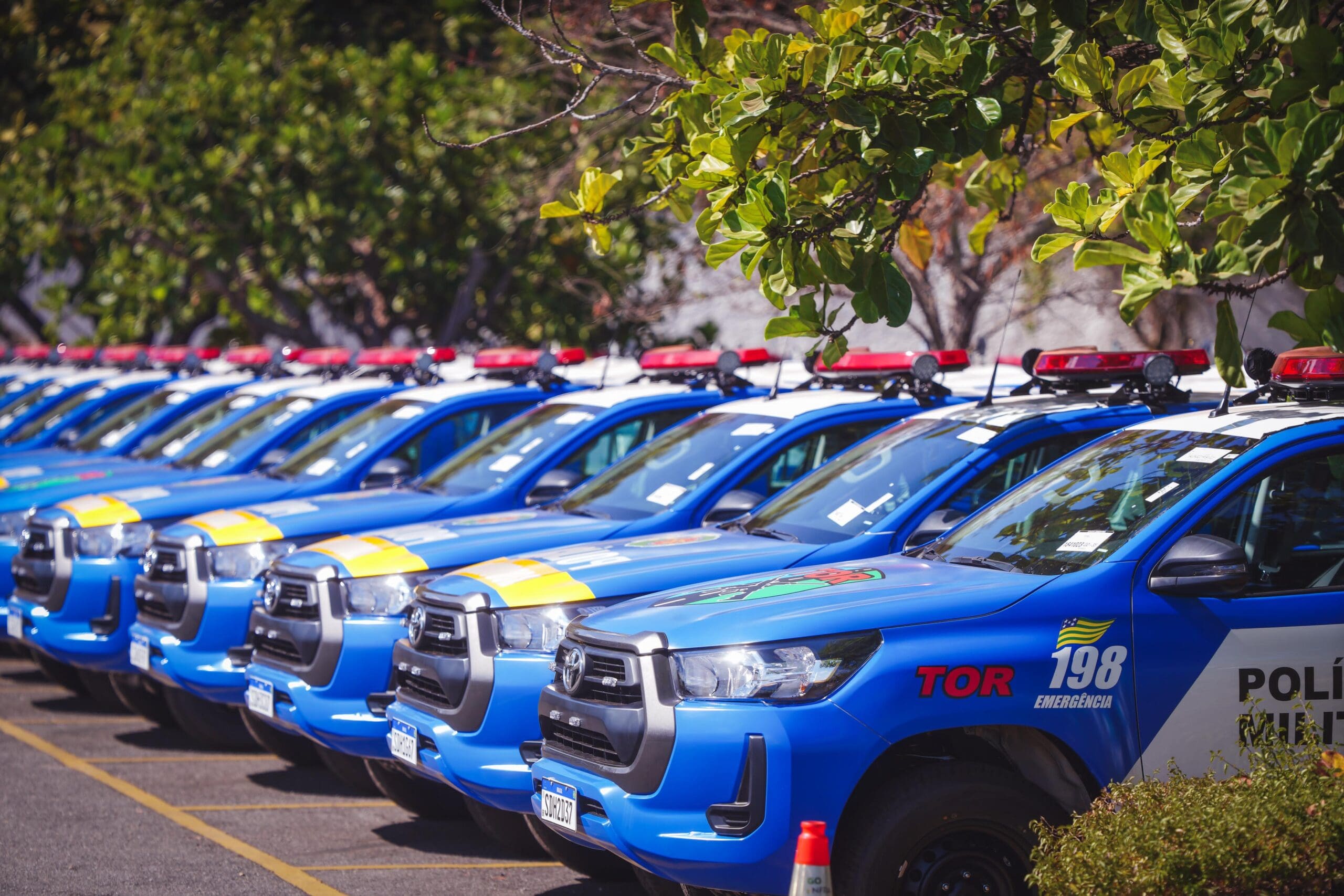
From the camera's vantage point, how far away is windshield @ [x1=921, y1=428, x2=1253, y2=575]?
5051mm

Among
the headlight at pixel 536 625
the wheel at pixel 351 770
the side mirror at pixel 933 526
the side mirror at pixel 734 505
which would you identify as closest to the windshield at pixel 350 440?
the wheel at pixel 351 770

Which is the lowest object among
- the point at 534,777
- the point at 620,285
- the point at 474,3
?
the point at 534,777

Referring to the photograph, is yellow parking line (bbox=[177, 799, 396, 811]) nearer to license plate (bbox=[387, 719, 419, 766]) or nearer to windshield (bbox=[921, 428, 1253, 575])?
license plate (bbox=[387, 719, 419, 766])

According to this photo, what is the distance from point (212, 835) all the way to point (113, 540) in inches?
112

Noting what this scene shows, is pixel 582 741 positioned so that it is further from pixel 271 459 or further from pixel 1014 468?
pixel 271 459

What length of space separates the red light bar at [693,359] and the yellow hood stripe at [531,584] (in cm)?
313

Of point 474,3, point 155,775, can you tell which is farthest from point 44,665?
point 474,3

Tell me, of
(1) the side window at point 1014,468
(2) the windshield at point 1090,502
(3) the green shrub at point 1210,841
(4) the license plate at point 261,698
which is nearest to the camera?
(3) the green shrub at point 1210,841

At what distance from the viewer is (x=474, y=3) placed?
20.2 meters

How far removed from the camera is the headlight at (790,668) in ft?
14.9

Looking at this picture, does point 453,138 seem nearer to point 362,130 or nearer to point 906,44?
point 362,130

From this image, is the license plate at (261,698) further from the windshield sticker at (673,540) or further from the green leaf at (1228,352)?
the green leaf at (1228,352)

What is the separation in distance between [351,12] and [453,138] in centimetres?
746

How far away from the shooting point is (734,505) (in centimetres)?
707
